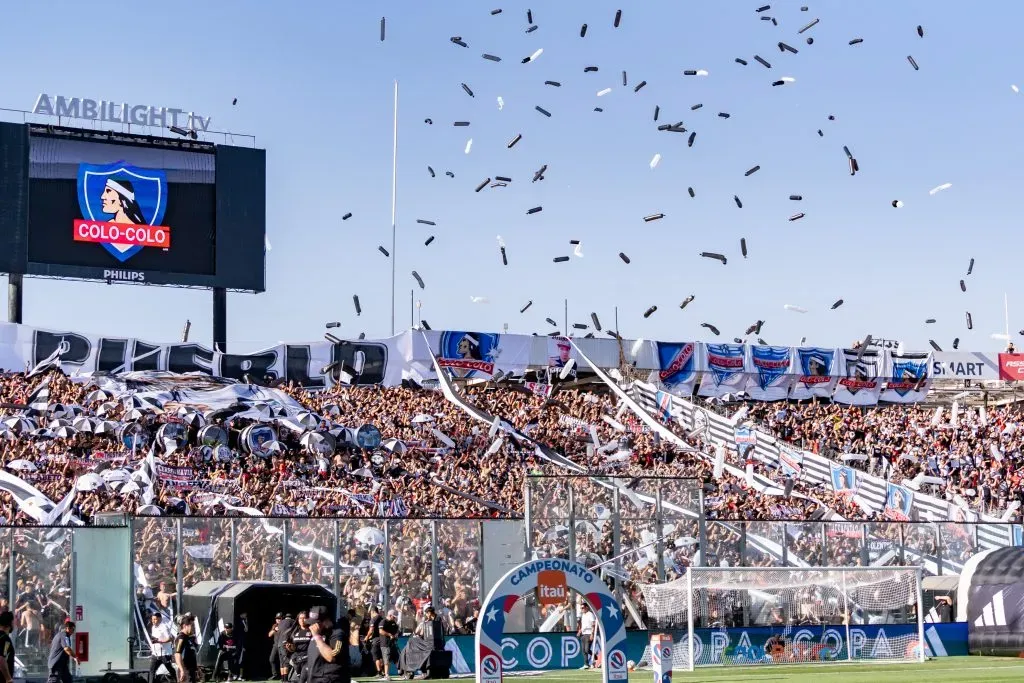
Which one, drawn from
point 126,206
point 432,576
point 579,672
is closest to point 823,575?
point 579,672

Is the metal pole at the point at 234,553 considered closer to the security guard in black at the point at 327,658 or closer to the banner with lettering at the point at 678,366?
the security guard in black at the point at 327,658

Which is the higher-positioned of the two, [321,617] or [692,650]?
[321,617]

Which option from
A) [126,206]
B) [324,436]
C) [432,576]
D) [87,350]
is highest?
[126,206]

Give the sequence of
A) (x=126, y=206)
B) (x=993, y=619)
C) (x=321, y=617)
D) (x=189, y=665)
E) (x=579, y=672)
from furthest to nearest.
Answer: (x=126, y=206), (x=993, y=619), (x=579, y=672), (x=189, y=665), (x=321, y=617)

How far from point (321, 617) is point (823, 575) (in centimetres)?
2079

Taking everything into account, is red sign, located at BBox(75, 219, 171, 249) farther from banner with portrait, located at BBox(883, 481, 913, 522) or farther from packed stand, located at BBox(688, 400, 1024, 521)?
banner with portrait, located at BBox(883, 481, 913, 522)

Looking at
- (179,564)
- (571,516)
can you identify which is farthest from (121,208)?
(179,564)

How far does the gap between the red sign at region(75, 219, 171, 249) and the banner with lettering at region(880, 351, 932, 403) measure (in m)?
33.1

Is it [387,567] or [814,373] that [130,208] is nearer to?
[387,567]

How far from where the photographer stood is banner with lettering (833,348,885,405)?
212 feet

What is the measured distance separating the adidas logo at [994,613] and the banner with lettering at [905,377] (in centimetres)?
3218

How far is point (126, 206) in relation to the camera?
48375 mm

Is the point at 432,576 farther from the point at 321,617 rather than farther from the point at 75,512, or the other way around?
the point at 321,617

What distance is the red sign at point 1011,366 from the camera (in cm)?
7000
